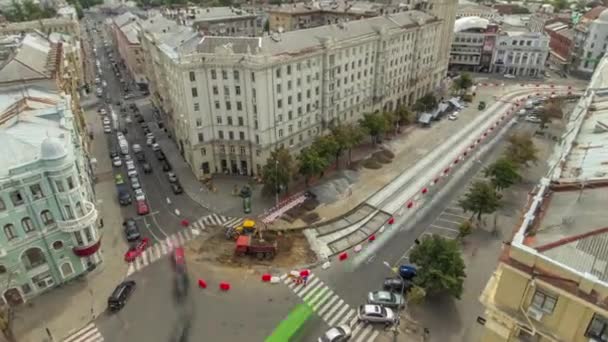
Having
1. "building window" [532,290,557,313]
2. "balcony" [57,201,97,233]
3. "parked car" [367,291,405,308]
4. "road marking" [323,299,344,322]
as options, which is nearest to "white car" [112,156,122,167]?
"balcony" [57,201,97,233]

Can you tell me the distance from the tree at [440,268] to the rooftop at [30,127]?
45.8 m

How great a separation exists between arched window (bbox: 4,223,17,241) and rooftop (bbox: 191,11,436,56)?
4063cm

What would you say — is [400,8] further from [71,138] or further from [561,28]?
[71,138]

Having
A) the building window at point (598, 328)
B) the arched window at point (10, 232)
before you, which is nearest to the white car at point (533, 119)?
the building window at point (598, 328)

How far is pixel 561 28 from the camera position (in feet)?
539

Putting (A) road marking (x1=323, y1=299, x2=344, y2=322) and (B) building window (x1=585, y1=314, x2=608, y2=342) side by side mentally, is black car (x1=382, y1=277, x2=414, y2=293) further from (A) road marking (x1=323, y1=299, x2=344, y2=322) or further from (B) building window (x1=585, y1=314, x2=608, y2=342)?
(B) building window (x1=585, y1=314, x2=608, y2=342)

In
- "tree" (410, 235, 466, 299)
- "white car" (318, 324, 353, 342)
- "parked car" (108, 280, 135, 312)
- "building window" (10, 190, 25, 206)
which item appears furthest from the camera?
"parked car" (108, 280, 135, 312)

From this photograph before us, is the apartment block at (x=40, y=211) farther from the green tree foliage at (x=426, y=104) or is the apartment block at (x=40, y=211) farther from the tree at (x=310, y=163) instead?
the green tree foliage at (x=426, y=104)

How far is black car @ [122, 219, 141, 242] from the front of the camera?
60.4 metres

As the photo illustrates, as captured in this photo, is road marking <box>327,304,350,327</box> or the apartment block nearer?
the apartment block

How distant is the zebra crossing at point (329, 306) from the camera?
4534cm

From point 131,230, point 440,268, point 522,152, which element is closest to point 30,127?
point 131,230

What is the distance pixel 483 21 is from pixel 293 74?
343 feet

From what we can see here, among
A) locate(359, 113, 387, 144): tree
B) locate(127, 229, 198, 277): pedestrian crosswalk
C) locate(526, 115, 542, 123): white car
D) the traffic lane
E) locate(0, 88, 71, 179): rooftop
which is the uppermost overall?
locate(0, 88, 71, 179): rooftop
